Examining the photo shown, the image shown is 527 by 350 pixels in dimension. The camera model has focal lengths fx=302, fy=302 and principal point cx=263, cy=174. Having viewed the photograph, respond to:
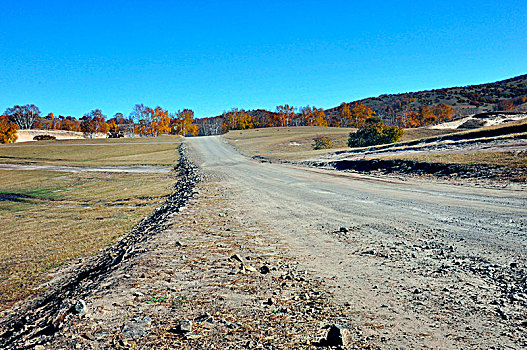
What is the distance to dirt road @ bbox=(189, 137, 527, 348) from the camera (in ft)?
10.0

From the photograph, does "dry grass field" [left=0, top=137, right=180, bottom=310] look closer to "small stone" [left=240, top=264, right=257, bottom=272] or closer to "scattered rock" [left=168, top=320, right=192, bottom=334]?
"scattered rock" [left=168, top=320, right=192, bottom=334]

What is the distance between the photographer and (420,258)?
4777 mm

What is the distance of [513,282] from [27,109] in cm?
16426

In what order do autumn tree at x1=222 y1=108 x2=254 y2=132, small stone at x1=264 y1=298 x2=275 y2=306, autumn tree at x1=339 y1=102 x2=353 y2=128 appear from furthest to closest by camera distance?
autumn tree at x1=222 y1=108 x2=254 y2=132 → autumn tree at x1=339 y1=102 x2=353 y2=128 → small stone at x1=264 y1=298 x2=275 y2=306

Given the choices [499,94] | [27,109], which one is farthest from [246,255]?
[27,109]

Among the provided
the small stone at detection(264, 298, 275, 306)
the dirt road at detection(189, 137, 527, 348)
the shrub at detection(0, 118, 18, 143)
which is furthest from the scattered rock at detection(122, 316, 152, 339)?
the shrub at detection(0, 118, 18, 143)

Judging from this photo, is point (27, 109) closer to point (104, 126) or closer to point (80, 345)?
point (104, 126)

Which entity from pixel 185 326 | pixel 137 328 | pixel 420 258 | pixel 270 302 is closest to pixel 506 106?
pixel 420 258

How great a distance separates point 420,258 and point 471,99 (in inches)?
5333

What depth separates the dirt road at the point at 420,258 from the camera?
10.0 feet

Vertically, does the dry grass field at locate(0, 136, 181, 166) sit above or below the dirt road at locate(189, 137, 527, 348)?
above

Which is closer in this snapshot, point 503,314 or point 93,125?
point 503,314

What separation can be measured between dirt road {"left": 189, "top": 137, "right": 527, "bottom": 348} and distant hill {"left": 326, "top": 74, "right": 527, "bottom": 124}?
342 feet

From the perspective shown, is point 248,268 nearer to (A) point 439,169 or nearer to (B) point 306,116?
(A) point 439,169
